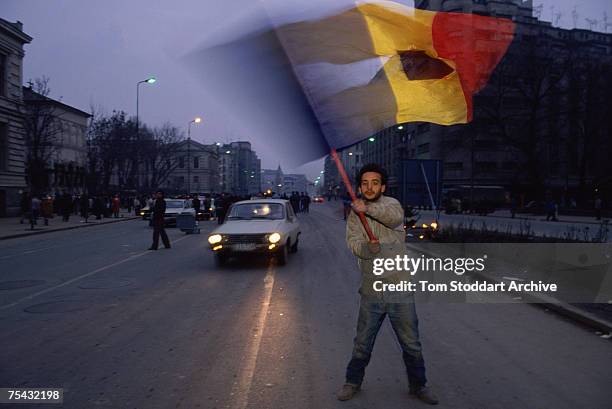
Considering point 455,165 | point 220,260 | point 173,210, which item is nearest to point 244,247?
point 220,260

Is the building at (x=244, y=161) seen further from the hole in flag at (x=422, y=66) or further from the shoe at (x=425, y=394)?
the shoe at (x=425, y=394)

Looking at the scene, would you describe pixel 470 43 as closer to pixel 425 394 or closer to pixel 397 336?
pixel 397 336

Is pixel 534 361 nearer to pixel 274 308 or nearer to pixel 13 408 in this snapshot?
pixel 274 308

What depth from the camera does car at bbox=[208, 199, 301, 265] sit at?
10656 millimetres

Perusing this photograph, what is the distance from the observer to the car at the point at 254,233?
1066 cm

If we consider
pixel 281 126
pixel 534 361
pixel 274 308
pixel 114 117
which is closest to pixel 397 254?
pixel 281 126

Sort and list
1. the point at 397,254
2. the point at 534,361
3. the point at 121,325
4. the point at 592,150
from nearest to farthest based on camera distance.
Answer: the point at 397,254 → the point at 534,361 → the point at 121,325 → the point at 592,150

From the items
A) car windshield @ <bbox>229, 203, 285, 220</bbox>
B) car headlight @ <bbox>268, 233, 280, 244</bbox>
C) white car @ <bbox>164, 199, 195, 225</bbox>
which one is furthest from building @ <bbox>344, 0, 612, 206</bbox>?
car headlight @ <bbox>268, 233, 280, 244</bbox>

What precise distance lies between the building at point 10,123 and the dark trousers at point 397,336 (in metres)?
37.5

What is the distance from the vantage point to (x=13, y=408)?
3857 millimetres

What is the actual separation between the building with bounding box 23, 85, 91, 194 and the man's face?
36.0 meters

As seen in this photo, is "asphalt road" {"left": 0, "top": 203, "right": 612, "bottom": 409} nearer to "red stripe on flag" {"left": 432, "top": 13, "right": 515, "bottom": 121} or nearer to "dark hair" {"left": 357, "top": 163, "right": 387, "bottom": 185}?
"dark hair" {"left": 357, "top": 163, "right": 387, "bottom": 185}

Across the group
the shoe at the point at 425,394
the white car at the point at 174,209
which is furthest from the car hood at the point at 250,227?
the white car at the point at 174,209

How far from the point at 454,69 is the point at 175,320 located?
15.1 ft
